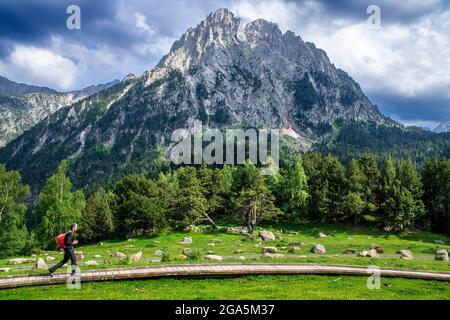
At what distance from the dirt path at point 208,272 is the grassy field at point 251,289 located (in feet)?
1.33

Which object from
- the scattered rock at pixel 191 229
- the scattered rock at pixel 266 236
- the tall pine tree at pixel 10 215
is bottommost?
the scattered rock at pixel 191 229

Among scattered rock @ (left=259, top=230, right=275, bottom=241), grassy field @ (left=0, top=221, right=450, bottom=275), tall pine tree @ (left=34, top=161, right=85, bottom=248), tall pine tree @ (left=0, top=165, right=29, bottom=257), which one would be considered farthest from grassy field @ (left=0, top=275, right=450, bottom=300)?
tall pine tree @ (left=34, top=161, right=85, bottom=248)

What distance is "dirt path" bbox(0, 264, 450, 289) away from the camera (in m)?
20.4

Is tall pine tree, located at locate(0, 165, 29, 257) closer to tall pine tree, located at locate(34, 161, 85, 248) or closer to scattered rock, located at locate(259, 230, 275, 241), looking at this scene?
tall pine tree, located at locate(34, 161, 85, 248)

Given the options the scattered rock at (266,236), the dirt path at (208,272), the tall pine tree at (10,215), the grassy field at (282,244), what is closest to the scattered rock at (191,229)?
the grassy field at (282,244)

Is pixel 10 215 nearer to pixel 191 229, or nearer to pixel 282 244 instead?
pixel 191 229

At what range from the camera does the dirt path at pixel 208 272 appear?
20.4 metres

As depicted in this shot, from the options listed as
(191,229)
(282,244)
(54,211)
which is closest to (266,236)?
(282,244)

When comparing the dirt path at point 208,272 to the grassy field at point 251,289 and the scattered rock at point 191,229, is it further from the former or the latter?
the scattered rock at point 191,229

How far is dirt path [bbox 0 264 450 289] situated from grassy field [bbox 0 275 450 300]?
0.40 m

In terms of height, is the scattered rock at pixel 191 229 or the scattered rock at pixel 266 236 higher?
the scattered rock at pixel 266 236

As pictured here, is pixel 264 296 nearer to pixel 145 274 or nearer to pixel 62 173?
pixel 145 274

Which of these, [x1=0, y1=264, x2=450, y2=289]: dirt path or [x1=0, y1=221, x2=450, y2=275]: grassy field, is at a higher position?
[x1=0, y1=264, x2=450, y2=289]: dirt path
